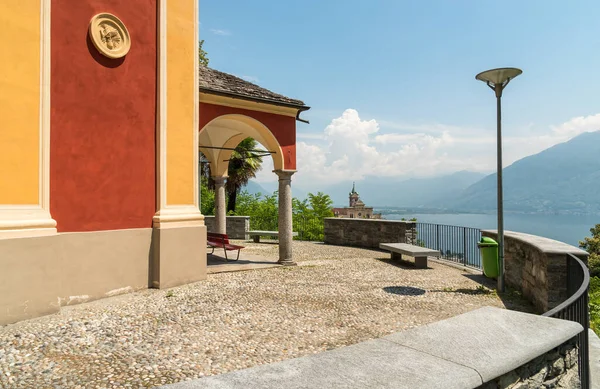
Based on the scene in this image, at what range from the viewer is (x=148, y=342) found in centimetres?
425

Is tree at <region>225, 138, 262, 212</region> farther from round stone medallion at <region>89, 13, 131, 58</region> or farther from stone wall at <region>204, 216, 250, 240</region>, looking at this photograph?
round stone medallion at <region>89, 13, 131, 58</region>

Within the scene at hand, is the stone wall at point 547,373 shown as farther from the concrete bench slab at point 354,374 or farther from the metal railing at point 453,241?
the metal railing at point 453,241

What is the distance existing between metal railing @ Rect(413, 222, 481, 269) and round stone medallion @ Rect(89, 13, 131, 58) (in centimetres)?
933

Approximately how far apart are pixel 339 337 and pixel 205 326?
5.68 feet

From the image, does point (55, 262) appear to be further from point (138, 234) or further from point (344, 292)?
point (344, 292)

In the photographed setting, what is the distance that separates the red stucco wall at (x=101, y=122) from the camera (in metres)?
5.80

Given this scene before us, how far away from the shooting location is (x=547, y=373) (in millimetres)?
2285

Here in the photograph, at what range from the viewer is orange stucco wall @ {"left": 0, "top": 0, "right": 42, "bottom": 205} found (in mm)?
5105

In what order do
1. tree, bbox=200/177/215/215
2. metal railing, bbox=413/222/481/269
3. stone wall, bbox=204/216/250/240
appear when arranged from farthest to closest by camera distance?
tree, bbox=200/177/215/215 < stone wall, bbox=204/216/250/240 < metal railing, bbox=413/222/481/269

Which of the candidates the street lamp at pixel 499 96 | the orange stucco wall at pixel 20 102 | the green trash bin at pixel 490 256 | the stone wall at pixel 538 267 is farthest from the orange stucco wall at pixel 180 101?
the stone wall at pixel 538 267

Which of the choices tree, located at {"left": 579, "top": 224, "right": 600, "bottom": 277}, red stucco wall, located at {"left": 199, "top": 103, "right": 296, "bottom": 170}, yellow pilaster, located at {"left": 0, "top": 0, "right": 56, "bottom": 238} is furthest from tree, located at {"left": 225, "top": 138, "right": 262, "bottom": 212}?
tree, located at {"left": 579, "top": 224, "right": 600, "bottom": 277}

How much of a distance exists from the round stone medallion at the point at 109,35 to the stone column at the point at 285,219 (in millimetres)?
4858

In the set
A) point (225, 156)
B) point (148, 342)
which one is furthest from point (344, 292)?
point (225, 156)

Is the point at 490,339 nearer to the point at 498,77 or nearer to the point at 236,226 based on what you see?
the point at 498,77
